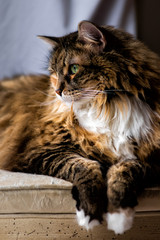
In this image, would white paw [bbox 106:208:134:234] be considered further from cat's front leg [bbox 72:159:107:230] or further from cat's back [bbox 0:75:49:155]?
cat's back [bbox 0:75:49:155]

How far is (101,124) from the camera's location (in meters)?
1.26

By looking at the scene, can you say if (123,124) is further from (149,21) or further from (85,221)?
(149,21)

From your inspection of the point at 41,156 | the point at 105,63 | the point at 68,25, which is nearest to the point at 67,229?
the point at 41,156

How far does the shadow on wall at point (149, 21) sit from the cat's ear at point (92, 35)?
1.17 m

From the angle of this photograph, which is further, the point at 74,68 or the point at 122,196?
the point at 74,68

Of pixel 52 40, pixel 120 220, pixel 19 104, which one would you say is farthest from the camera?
pixel 19 104

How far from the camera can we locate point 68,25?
7.15 ft

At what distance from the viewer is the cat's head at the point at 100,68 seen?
117cm

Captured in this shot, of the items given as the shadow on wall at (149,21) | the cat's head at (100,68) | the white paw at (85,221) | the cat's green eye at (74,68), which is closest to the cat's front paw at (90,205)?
the white paw at (85,221)

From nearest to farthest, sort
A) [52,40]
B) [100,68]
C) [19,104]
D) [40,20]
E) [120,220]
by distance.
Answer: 1. [120,220]
2. [100,68]
3. [52,40]
4. [19,104]
5. [40,20]

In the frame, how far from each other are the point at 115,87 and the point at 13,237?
760 mm

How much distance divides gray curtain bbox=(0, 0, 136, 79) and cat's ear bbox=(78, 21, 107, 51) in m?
0.93

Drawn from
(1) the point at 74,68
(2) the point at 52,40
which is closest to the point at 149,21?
(2) the point at 52,40

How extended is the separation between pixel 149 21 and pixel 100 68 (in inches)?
49.9
